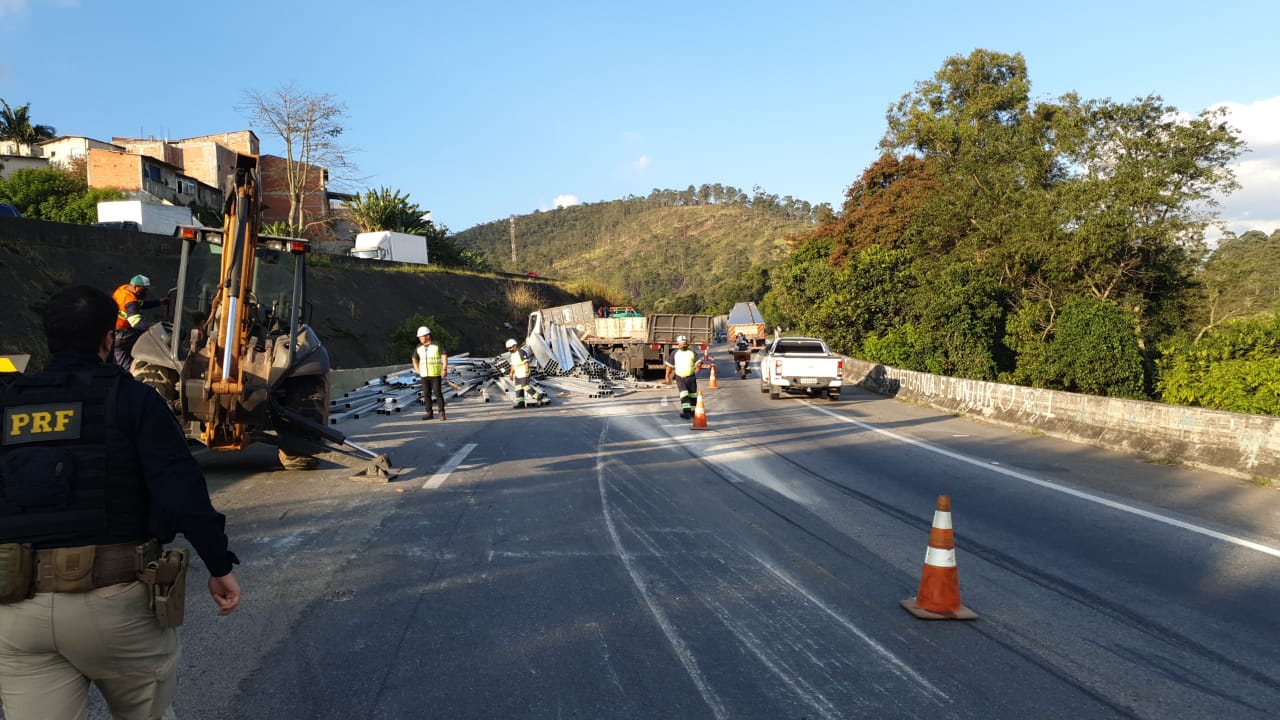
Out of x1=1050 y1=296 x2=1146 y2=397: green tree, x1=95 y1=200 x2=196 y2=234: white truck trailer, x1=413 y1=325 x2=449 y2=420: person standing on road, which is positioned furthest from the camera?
x1=95 y1=200 x2=196 y2=234: white truck trailer

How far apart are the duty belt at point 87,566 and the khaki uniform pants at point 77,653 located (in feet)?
0.09

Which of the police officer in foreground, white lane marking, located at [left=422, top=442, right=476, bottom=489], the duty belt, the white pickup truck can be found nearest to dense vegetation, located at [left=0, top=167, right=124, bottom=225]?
the white pickup truck

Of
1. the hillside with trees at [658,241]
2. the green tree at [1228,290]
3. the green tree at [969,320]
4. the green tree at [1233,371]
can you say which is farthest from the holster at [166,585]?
the hillside with trees at [658,241]

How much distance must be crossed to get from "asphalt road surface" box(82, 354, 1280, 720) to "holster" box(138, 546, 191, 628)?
53.0 inches

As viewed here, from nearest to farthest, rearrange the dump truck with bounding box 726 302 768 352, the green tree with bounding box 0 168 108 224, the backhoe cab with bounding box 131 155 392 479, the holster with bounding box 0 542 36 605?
1. the holster with bounding box 0 542 36 605
2. the backhoe cab with bounding box 131 155 392 479
3. the green tree with bounding box 0 168 108 224
4. the dump truck with bounding box 726 302 768 352

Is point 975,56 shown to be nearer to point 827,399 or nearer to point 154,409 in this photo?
point 827,399

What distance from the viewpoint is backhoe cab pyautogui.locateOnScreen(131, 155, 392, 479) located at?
806 cm

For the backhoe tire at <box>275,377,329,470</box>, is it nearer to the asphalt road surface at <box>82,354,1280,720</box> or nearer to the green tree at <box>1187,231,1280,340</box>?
the asphalt road surface at <box>82,354,1280,720</box>

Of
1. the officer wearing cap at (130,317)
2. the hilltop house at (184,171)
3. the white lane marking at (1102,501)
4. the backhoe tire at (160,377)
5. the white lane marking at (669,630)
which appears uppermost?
the hilltop house at (184,171)

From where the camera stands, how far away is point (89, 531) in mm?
2658

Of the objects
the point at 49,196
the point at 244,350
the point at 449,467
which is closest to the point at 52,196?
the point at 49,196

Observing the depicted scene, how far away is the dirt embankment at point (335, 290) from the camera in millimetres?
25688

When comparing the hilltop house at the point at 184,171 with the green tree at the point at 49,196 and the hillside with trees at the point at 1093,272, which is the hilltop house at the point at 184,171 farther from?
the hillside with trees at the point at 1093,272

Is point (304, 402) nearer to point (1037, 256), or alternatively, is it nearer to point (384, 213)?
point (1037, 256)
